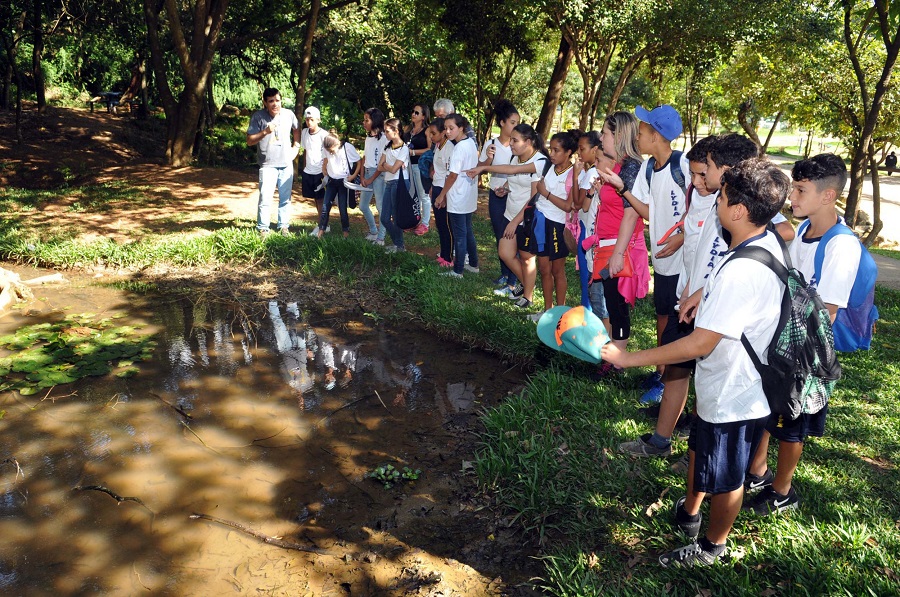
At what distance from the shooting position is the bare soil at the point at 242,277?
10.7ft

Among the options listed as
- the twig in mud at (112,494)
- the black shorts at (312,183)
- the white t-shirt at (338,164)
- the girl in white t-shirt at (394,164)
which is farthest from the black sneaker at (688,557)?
the black shorts at (312,183)

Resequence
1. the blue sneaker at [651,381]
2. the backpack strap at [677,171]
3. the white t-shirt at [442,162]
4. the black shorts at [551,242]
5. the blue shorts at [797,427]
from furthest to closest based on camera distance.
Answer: the white t-shirt at [442,162] < the black shorts at [551,242] < the blue sneaker at [651,381] < the backpack strap at [677,171] < the blue shorts at [797,427]

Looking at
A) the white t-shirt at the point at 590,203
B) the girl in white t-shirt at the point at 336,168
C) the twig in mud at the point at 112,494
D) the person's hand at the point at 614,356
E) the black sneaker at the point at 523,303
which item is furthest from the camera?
the girl in white t-shirt at the point at 336,168

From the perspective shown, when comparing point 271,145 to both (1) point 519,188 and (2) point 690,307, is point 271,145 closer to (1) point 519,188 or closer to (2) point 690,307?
(1) point 519,188

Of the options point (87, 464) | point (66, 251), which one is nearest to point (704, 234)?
point (87, 464)

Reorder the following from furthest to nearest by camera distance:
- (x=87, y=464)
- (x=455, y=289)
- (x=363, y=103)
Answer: (x=363, y=103) < (x=455, y=289) < (x=87, y=464)

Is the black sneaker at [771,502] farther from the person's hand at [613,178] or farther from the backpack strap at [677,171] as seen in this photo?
the person's hand at [613,178]

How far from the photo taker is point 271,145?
8594 millimetres

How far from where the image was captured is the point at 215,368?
17.9 feet

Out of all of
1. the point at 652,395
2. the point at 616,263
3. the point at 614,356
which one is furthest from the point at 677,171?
the point at 614,356

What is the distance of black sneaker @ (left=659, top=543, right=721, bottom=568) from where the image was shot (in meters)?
2.96

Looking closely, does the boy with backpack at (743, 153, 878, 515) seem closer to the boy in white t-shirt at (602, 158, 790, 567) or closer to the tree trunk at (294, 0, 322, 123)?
the boy in white t-shirt at (602, 158, 790, 567)

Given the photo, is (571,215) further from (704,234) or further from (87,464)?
(87,464)

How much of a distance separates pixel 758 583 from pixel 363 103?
18280 mm
